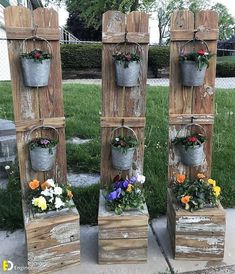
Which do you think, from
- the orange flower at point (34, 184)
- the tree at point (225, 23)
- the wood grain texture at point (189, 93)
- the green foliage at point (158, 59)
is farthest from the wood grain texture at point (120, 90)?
the tree at point (225, 23)

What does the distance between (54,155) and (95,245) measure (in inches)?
31.6

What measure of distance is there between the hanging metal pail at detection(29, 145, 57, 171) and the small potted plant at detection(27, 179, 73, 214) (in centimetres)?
12

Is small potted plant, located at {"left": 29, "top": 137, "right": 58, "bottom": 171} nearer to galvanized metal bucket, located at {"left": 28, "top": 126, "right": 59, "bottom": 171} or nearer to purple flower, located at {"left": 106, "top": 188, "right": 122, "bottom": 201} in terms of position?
galvanized metal bucket, located at {"left": 28, "top": 126, "right": 59, "bottom": 171}

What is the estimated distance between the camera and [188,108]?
286 centimetres

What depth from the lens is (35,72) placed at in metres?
2.51

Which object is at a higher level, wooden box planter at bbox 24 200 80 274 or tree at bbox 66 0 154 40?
tree at bbox 66 0 154 40

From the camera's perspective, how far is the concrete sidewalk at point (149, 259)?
8.63ft

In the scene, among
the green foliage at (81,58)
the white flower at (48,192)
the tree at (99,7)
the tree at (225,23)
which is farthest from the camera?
the tree at (225,23)

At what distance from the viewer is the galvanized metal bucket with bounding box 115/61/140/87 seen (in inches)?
102

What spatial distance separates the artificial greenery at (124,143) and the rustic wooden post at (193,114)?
1.02ft

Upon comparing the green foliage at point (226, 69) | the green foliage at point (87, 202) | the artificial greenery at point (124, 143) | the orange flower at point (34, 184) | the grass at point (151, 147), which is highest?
the green foliage at point (226, 69)

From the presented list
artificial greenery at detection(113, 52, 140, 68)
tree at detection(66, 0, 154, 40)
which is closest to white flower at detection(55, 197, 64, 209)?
artificial greenery at detection(113, 52, 140, 68)

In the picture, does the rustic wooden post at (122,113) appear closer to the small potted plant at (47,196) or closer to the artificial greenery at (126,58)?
the artificial greenery at (126,58)

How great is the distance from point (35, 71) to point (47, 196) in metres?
0.89
